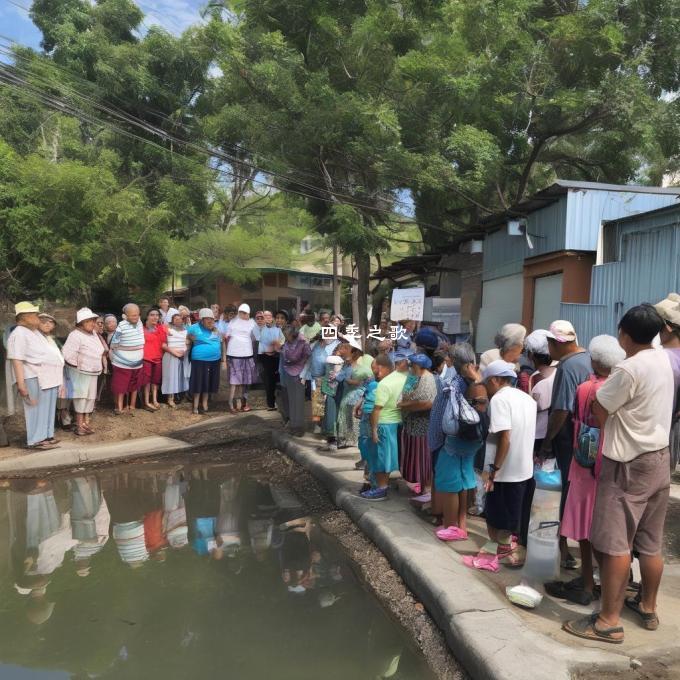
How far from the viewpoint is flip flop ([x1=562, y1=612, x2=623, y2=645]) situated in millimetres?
2750

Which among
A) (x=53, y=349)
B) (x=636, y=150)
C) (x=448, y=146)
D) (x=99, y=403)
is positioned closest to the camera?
(x=53, y=349)

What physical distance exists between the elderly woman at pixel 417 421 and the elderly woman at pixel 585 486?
144 cm

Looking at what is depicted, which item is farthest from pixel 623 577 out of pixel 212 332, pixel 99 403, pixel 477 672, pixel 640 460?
pixel 99 403

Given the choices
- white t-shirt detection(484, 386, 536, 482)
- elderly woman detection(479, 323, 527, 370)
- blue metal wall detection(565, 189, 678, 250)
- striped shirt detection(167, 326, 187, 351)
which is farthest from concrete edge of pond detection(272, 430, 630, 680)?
blue metal wall detection(565, 189, 678, 250)

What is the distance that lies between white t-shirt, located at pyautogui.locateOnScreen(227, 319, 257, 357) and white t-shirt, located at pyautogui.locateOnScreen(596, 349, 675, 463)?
6725 millimetres

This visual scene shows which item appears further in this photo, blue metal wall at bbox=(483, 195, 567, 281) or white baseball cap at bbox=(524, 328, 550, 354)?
blue metal wall at bbox=(483, 195, 567, 281)

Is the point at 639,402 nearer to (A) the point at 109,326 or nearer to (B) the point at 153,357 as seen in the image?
(B) the point at 153,357

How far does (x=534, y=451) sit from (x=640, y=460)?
1208 mm

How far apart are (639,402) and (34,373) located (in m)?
6.36

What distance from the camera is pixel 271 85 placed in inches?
499

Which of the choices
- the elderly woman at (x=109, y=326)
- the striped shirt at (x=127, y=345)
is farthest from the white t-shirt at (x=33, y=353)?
the elderly woman at (x=109, y=326)

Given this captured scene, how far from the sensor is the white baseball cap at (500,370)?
3641mm

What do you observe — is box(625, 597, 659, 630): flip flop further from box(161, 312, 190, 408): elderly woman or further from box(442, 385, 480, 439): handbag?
box(161, 312, 190, 408): elderly woman

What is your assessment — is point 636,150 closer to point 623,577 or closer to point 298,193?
point 298,193
